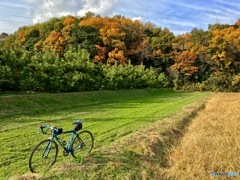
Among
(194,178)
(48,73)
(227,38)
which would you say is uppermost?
(227,38)

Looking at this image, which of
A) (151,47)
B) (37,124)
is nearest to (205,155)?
(37,124)

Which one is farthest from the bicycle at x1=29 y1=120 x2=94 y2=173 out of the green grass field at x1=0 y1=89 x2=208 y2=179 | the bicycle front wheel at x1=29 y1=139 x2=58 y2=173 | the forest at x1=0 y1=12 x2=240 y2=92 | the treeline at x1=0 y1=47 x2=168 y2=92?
the forest at x1=0 y1=12 x2=240 y2=92

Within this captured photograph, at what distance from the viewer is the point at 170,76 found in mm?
58312

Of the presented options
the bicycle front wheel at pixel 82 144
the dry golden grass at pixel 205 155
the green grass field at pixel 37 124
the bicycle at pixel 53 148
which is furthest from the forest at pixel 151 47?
the bicycle at pixel 53 148

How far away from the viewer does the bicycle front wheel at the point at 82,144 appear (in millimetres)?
7766

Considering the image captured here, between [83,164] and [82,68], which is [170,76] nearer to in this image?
[82,68]

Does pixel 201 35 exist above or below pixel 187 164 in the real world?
above

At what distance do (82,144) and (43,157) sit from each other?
121 cm

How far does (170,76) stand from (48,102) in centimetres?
4207

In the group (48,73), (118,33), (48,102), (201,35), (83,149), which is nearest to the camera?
(83,149)

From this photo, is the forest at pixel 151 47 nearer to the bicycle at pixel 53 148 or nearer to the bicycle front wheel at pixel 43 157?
the bicycle at pixel 53 148

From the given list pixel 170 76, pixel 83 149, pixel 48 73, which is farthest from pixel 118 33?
pixel 83 149

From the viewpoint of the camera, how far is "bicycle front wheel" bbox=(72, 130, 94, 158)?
7.77 meters

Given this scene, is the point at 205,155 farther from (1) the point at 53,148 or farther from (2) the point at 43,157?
(2) the point at 43,157
